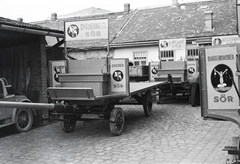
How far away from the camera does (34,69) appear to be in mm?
10469

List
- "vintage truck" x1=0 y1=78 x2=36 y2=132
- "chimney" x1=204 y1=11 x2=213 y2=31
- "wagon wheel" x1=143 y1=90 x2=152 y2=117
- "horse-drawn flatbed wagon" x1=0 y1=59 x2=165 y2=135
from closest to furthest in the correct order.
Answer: "horse-drawn flatbed wagon" x1=0 y1=59 x2=165 y2=135, "vintage truck" x1=0 y1=78 x2=36 y2=132, "wagon wheel" x1=143 y1=90 x2=152 y2=117, "chimney" x1=204 y1=11 x2=213 y2=31

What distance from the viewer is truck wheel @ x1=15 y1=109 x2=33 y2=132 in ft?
29.3

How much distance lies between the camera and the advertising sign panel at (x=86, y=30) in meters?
8.81

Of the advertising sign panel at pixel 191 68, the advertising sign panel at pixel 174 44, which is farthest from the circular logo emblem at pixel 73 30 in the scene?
the advertising sign panel at pixel 174 44

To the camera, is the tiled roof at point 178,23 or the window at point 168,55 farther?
the window at point 168,55

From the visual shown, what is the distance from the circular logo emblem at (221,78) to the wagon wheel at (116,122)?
3808mm

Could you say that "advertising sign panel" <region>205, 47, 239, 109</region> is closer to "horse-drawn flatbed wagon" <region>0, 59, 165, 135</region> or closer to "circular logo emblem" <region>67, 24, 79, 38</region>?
"horse-drawn flatbed wagon" <region>0, 59, 165, 135</region>

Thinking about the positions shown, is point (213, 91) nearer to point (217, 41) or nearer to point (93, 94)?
point (93, 94)

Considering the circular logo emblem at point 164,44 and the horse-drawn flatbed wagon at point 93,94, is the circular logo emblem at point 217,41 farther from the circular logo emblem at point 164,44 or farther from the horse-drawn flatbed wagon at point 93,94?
the horse-drawn flatbed wagon at point 93,94

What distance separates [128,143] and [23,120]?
3529 millimetres

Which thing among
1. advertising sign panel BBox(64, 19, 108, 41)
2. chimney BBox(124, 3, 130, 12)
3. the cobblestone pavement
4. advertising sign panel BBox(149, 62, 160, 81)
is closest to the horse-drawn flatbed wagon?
the cobblestone pavement

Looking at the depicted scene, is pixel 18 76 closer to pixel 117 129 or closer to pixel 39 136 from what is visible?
pixel 39 136

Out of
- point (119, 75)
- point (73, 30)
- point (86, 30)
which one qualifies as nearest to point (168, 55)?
point (73, 30)

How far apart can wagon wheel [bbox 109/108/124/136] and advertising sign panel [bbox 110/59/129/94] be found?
55 cm
